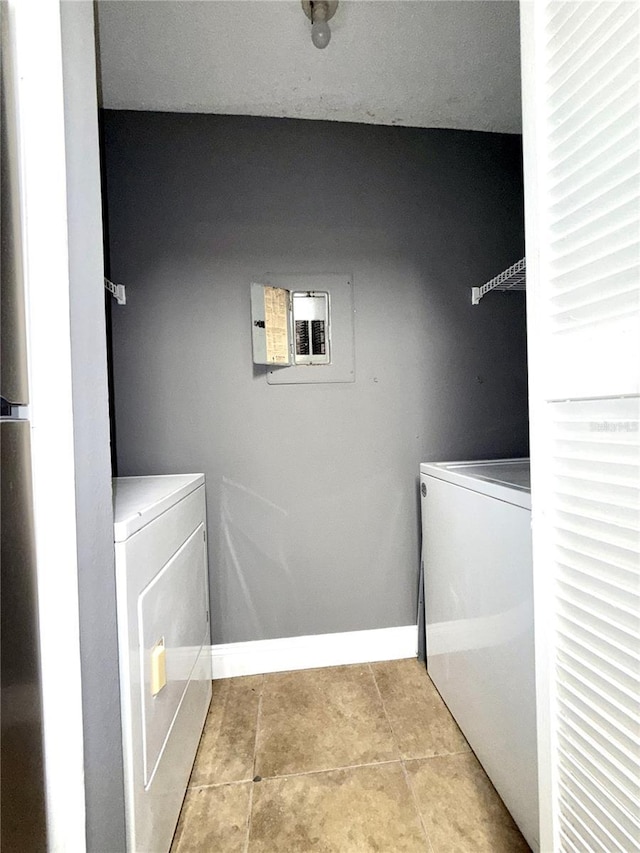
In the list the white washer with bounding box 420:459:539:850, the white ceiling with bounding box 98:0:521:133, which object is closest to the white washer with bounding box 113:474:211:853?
the white washer with bounding box 420:459:539:850

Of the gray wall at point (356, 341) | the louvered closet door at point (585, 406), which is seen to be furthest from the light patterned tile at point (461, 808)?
the gray wall at point (356, 341)

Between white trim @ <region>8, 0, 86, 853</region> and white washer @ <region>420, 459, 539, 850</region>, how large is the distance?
96 cm

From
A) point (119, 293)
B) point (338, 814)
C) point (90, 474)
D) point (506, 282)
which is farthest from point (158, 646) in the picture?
point (506, 282)

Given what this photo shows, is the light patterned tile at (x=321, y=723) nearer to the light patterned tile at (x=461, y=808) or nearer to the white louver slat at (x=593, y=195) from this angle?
the light patterned tile at (x=461, y=808)

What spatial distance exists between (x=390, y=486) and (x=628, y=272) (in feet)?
4.28

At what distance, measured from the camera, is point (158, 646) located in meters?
0.88

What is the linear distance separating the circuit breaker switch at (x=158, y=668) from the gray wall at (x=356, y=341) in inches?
29.7

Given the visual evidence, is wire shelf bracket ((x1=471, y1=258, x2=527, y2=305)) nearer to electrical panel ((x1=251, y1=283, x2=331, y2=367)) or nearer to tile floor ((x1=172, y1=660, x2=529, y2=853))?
electrical panel ((x1=251, y1=283, x2=331, y2=367))

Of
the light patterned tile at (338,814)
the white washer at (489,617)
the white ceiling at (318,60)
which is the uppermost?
the white ceiling at (318,60)

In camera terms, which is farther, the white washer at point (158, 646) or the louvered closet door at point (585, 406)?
the white washer at point (158, 646)

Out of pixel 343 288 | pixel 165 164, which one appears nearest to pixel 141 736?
pixel 343 288

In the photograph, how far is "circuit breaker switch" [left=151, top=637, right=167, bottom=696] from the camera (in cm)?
84

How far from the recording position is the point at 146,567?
831 millimetres

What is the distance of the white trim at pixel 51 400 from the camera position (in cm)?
62
